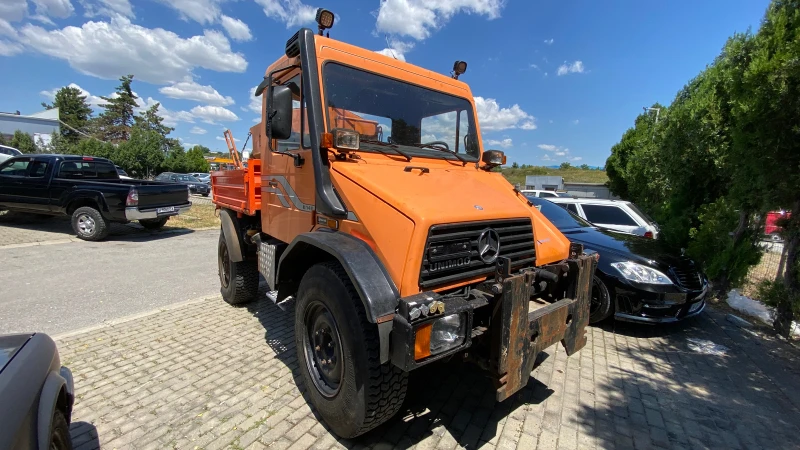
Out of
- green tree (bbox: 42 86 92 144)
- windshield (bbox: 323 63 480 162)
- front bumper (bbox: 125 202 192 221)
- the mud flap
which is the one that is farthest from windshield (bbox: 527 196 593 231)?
green tree (bbox: 42 86 92 144)

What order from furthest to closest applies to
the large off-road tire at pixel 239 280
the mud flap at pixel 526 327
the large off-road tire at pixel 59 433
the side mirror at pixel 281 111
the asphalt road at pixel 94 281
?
1. the large off-road tire at pixel 239 280
2. the asphalt road at pixel 94 281
3. the side mirror at pixel 281 111
4. the mud flap at pixel 526 327
5. the large off-road tire at pixel 59 433

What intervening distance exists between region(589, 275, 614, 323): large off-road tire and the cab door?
11.6 feet

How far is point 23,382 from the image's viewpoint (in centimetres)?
156

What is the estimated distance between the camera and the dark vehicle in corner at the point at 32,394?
138 cm

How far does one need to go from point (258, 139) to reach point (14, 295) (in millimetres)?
4361

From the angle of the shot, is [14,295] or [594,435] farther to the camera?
[14,295]

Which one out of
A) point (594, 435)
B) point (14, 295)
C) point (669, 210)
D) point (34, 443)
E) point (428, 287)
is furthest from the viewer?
point (669, 210)

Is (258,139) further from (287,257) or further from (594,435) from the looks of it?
(594,435)

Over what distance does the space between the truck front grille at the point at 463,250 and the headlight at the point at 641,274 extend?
2436 millimetres

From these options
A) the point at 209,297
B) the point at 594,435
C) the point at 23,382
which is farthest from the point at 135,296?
the point at 594,435

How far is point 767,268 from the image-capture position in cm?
656

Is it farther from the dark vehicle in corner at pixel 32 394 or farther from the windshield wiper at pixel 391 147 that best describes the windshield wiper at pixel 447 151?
the dark vehicle in corner at pixel 32 394

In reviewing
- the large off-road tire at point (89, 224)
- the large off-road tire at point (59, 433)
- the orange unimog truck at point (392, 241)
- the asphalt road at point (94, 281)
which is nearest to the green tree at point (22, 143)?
the large off-road tire at point (89, 224)

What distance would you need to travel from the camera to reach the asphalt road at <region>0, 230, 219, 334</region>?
4582 mm
